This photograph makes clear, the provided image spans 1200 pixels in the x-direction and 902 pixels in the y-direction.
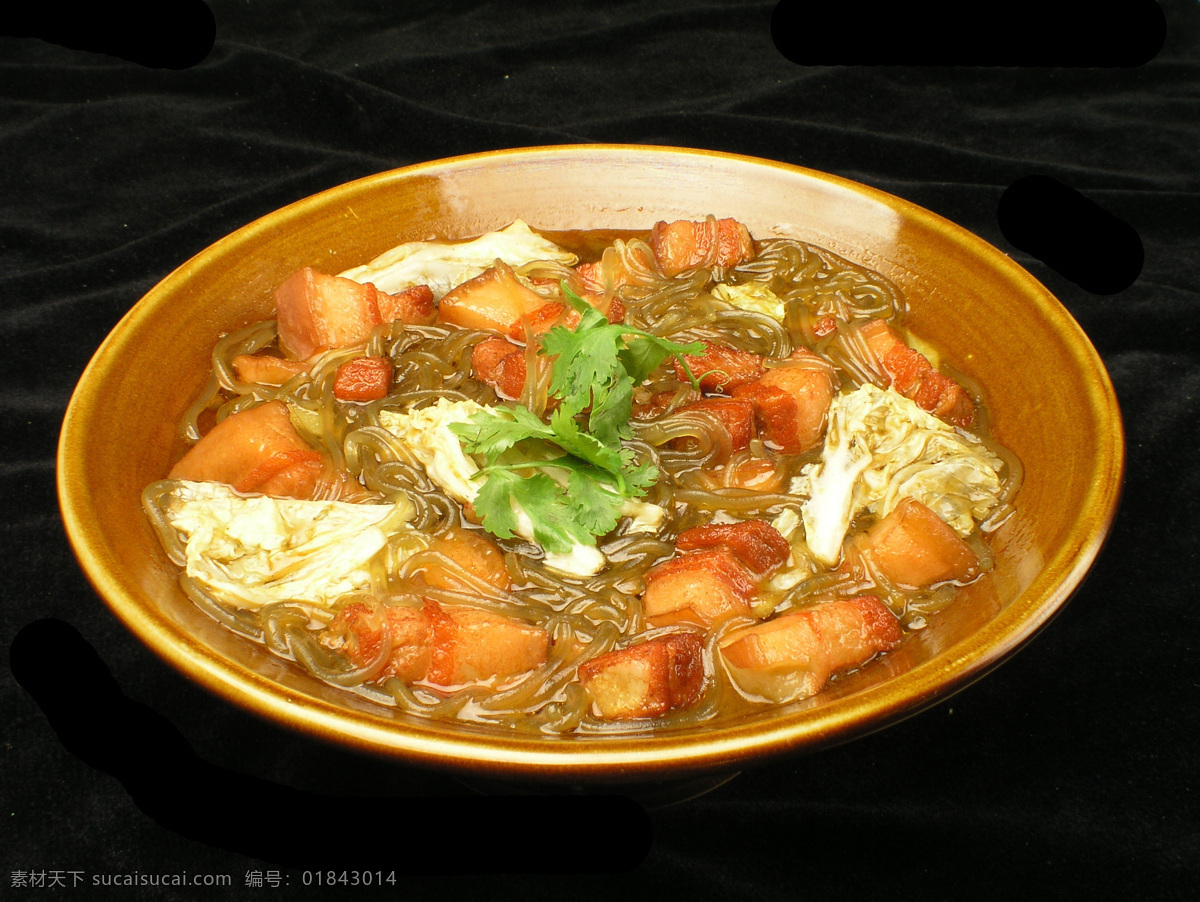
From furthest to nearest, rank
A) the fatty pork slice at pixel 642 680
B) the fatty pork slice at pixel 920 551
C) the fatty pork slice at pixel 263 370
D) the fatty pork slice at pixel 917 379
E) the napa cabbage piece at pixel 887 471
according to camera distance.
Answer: the fatty pork slice at pixel 263 370 → the fatty pork slice at pixel 917 379 → the napa cabbage piece at pixel 887 471 → the fatty pork slice at pixel 920 551 → the fatty pork slice at pixel 642 680

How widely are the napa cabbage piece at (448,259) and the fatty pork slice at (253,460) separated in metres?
0.81

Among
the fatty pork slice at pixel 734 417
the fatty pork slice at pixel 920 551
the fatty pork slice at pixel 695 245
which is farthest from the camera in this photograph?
the fatty pork slice at pixel 695 245

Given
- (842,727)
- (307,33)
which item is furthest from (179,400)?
(307,33)

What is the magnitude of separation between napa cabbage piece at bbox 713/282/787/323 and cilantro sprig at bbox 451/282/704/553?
0.68 metres

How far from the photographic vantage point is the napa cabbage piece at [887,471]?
8.42ft

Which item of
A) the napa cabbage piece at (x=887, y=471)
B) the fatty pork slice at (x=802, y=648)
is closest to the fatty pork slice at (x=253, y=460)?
the fatty pork slice at (x=802, y=648)

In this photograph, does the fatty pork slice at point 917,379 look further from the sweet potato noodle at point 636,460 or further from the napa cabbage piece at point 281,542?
the napa cabbage piece at point 281,542

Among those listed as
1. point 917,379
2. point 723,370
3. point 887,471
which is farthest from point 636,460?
point 917,379

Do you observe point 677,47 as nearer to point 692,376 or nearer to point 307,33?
point 307,33

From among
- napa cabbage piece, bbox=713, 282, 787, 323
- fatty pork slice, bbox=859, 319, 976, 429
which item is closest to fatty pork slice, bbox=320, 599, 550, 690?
fatty pork slice, bbox=859, 319, 976, 429

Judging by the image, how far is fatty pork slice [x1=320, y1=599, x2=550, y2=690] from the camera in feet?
7.28

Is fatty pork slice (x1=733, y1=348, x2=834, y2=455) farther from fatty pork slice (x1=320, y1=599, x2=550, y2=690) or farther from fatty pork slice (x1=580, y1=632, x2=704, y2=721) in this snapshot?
fatty pork slice (x1=320, y1=599, x2=550, y2=690)

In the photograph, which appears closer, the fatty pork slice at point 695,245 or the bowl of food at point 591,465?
the bowl of food at point 591,465

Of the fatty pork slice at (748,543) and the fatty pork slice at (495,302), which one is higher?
the fatty pork slice at (495,302)
